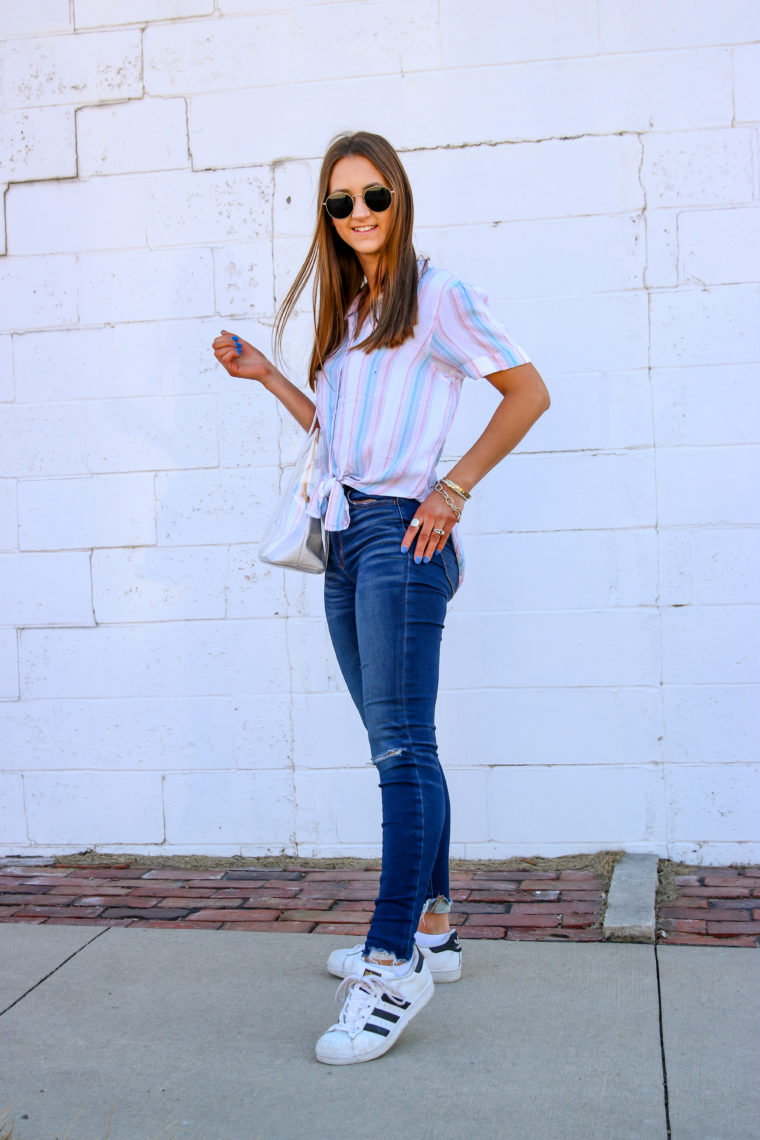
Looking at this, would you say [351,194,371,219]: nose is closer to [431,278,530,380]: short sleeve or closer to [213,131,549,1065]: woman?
[213,131,549,1065]: woman

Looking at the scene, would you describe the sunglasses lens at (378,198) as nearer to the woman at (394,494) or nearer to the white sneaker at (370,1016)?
the woman at (394,494)

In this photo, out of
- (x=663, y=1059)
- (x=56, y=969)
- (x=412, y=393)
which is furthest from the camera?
(x=56, y=969)

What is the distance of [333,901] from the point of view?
3.56 m

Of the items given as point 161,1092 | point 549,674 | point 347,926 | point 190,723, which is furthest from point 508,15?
point 161,1092

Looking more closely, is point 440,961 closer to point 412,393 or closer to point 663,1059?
point 663,1059

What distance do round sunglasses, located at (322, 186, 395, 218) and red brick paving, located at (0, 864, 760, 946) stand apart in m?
1.93

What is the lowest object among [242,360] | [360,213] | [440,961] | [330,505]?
[440,961]

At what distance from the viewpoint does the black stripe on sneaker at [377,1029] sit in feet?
7.82

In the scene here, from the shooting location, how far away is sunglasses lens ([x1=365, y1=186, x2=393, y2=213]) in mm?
2574

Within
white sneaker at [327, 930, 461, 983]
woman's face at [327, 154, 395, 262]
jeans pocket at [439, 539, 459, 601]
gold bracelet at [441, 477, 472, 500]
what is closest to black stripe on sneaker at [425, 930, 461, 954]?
white sneaker at [327, 930, 461, 983]

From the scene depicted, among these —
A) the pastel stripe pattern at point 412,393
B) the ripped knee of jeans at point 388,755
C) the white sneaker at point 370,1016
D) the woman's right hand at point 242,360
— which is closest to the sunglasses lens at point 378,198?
the pastel stripe pattern at point 412,393

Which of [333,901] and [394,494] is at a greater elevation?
[394,494]

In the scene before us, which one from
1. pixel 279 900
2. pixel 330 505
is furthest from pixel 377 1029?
pixel 279 900

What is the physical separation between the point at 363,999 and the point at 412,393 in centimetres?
131
